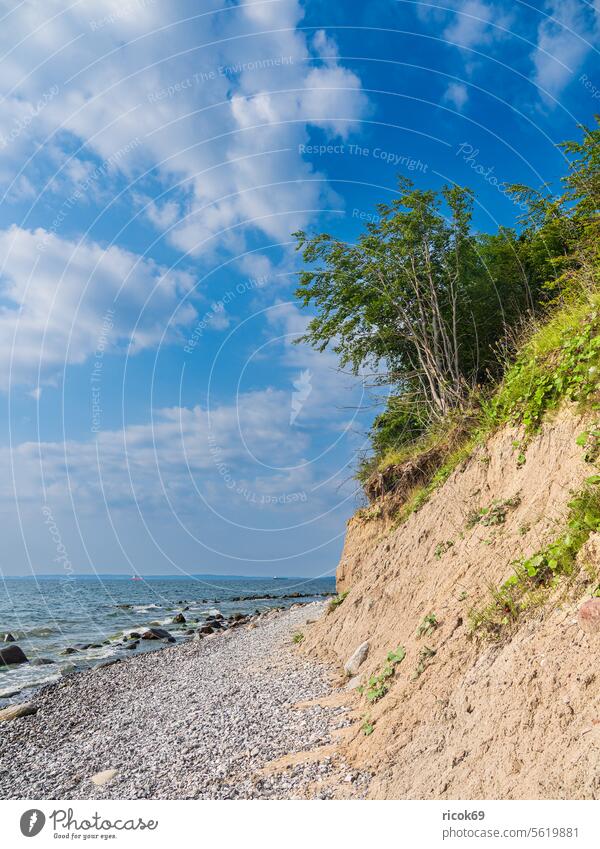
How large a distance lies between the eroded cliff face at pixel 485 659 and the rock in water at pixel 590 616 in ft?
0.30

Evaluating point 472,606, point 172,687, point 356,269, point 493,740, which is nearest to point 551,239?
point 356,269

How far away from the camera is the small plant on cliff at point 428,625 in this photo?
790 cm

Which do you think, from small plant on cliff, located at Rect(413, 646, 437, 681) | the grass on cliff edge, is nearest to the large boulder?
the grass on cliff edge

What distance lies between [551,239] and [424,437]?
28.5 feet

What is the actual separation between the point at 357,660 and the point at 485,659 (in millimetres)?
5314

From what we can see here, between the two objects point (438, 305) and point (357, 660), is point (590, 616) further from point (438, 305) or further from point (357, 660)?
point (438, 305)

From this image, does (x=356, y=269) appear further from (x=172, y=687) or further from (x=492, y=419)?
(x=172, y=687)

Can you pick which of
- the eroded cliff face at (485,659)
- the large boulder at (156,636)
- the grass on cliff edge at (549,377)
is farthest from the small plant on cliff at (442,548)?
the large boulder at (156,636)

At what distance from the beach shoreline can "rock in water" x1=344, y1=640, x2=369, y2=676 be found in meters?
0.64

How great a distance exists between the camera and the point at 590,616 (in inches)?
192

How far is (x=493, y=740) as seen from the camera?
4852 mm

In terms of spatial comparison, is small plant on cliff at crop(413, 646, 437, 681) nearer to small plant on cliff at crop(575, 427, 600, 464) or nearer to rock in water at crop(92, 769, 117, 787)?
small plant on cliff at crop(575, 427, 600, 464)

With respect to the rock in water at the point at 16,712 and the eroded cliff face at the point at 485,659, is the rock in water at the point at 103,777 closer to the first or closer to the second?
the eroded cliff face at the point at 485,659

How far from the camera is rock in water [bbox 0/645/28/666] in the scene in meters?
23.3
